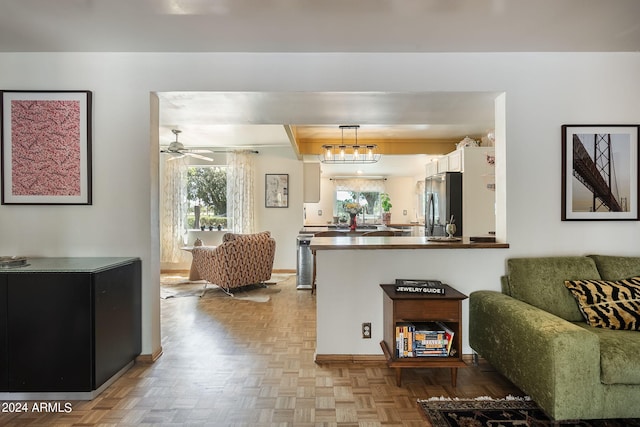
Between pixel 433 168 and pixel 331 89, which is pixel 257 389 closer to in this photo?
pixel 331 89

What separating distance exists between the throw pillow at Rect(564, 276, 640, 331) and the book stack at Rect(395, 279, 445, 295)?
0.89 m

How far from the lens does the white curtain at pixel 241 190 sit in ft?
22.6

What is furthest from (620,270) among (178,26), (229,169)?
(229,169)

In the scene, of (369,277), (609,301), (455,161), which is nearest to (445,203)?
(455,161)

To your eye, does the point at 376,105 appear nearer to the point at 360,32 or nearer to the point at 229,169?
the point at 360,32

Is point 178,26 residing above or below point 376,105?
above

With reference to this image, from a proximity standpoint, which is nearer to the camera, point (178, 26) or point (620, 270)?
point (178, 26)

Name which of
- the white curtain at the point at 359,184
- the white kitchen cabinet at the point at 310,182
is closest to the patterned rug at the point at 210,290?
the white kitchen cabinet at the point at 310,182

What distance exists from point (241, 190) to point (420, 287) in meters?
5.02

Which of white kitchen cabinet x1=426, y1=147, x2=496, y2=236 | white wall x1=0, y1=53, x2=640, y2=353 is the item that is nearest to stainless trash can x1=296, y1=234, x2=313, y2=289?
white kitchen cabinet x1=426, y1=147, x2=496, y2=236

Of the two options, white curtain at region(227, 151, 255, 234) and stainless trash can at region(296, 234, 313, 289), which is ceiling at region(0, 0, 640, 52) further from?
white curtain at region(227, 151, 255, 234)

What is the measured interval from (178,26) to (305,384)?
8.30ft

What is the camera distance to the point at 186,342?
128 inches

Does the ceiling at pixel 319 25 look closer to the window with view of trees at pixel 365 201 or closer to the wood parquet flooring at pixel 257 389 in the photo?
the wood parquet flooring at pixel 257 389
